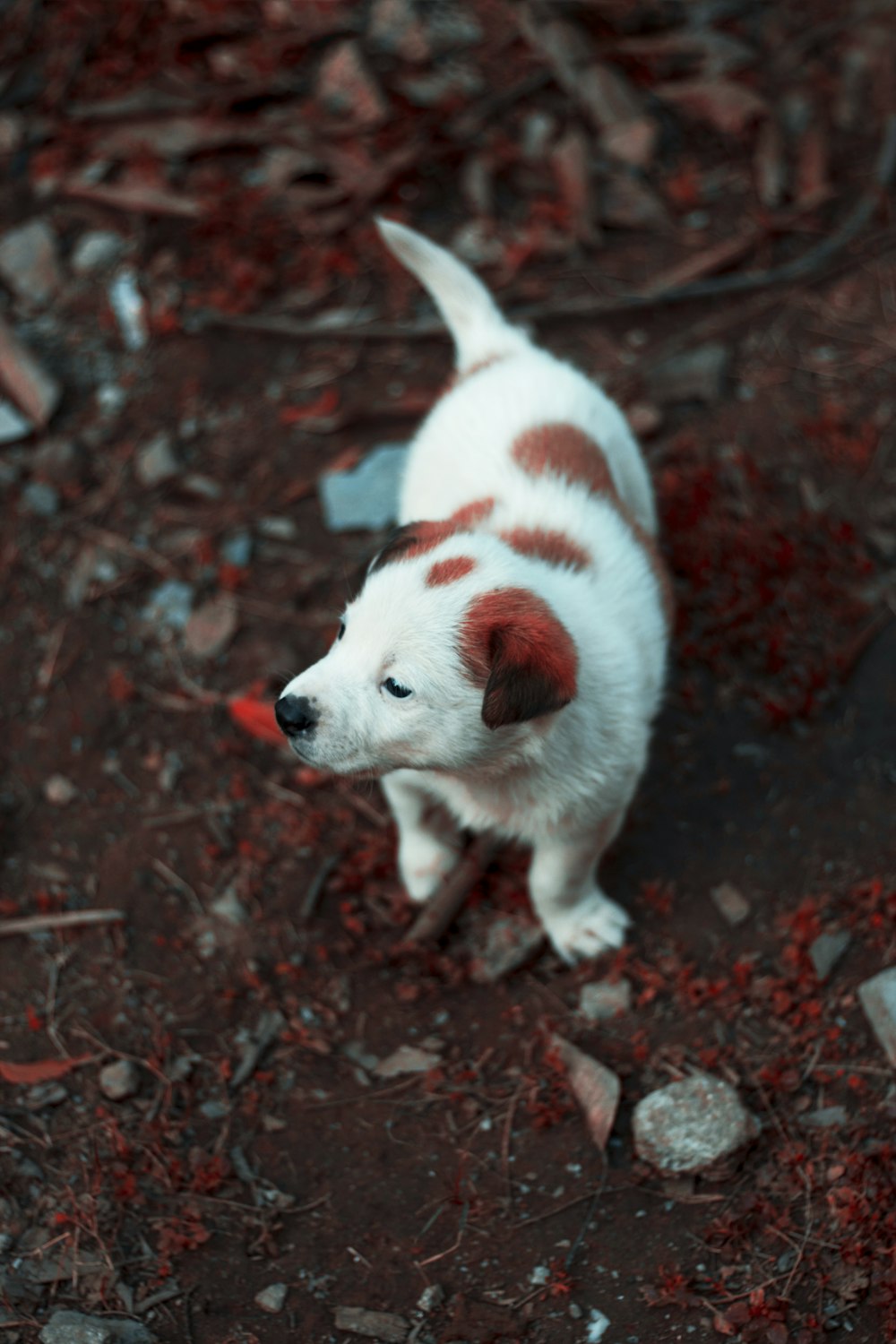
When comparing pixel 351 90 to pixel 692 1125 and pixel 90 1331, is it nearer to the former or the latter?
pixel 692 1125

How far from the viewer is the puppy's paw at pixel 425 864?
3980 mm

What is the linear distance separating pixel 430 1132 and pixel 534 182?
4713 mm

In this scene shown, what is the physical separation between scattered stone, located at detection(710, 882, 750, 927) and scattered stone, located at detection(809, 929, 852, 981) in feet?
0.87

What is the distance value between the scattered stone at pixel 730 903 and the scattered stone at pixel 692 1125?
0.65 metres

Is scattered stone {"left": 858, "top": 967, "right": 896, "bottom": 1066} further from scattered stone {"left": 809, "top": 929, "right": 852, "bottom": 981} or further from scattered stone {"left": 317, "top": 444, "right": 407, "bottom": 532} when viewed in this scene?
scattered stone {"left": 317, "top": 444, "right": 407, "bottom": 532}

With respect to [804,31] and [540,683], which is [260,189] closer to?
[804,31]

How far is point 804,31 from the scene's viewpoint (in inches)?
251

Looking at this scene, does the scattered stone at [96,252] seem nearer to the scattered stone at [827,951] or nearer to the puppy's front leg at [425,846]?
the puppy's front leg at [425,846]

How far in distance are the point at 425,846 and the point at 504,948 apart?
0.45 m

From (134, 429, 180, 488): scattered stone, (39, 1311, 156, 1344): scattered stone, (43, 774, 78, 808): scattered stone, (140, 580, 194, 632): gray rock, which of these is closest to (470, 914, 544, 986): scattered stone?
(39, 1311, 156, 1344): scattered stone

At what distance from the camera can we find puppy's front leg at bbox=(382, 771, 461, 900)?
3.88m

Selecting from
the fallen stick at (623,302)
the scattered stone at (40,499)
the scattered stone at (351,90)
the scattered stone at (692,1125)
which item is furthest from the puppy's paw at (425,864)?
the scattered stone at (351,90)

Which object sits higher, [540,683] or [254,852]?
[540,683]

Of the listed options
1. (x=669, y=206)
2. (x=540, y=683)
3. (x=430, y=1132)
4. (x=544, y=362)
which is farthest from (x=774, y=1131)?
(x=669, y=206)
